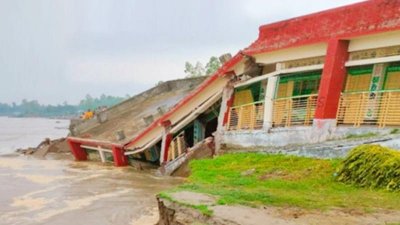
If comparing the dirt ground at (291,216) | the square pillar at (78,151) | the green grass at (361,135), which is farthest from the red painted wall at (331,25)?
the square pillar at (78,151)

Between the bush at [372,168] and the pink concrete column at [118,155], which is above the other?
the bush at [372,168]

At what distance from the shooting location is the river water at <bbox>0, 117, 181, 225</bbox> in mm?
10773

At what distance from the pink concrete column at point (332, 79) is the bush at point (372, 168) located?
347cm

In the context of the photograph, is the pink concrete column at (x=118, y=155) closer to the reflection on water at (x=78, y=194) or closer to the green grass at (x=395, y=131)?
the reflection on water at (x=78, y=194)

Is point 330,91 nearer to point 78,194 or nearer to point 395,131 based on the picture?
point 395,131

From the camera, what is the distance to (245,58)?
16.6 meters

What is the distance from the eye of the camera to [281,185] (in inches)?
375

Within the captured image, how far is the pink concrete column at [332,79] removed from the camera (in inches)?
513

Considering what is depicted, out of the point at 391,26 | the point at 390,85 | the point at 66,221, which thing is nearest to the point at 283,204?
the point at 66,221

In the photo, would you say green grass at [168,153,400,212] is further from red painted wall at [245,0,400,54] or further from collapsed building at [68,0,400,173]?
red painted wall at [245,0,400,54]

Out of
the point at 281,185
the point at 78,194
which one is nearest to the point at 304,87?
the point at 281,185

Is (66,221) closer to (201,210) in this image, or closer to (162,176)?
(201,210)

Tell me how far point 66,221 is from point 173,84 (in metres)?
18.6

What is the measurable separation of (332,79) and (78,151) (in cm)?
1606
